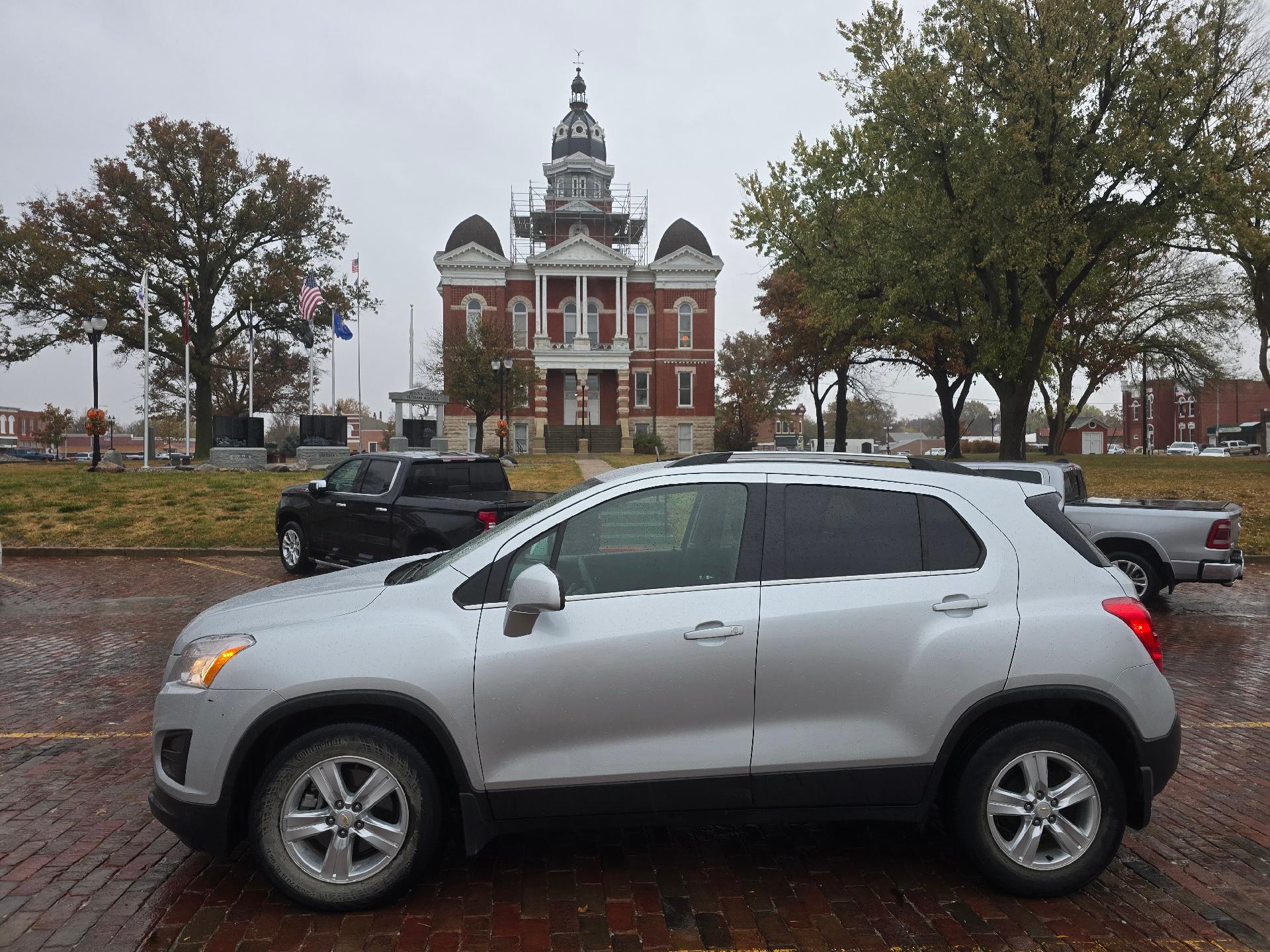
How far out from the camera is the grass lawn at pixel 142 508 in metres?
16.0

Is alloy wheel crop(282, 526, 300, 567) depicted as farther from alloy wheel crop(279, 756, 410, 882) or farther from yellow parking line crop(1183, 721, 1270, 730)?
yellow parking line crop(1183, 721, 1270, 730)

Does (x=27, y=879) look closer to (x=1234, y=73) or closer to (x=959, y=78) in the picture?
(x=959, y=78)

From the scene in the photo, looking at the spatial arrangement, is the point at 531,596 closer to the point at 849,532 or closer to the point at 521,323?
the point at 849,532

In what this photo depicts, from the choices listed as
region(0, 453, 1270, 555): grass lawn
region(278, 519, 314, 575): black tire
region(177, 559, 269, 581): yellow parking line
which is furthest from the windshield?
region(0, 453, 1270, 555): grass lawn

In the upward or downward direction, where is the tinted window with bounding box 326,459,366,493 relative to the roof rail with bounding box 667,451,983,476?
downward

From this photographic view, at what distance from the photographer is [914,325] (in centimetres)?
2559

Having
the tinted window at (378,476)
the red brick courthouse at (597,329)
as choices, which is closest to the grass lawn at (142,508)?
the tinted window at (378,476)

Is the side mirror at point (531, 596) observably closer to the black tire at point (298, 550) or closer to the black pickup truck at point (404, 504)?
the black pickup truck at point (404, 504)

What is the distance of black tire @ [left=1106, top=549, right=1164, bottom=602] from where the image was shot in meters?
10.4

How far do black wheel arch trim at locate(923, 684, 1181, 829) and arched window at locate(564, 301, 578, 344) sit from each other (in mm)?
60404

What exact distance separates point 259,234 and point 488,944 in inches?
1855

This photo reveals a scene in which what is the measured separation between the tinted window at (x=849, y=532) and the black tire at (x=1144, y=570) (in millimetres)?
7697

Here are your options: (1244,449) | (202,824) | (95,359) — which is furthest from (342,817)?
(1244,449)

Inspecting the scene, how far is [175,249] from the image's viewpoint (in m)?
43.3
